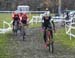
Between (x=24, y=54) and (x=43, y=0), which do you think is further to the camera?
(x=43, y=0)

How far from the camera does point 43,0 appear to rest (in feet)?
237

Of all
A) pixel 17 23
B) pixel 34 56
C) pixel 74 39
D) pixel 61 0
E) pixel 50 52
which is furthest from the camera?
pixel 61 0

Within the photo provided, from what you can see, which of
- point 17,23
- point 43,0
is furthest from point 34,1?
point 17,23

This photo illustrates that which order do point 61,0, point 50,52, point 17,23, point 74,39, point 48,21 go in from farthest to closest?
point 61,0 → point 17,23 → point 74,39 → point 48,21 → point 50,52

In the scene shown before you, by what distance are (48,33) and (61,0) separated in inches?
2069

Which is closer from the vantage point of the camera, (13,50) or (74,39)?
(13,50)

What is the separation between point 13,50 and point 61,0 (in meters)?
52.9

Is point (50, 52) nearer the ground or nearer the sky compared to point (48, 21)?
nearer the ground

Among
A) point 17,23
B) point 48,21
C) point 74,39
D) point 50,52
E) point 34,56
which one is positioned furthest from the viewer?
point 17,23

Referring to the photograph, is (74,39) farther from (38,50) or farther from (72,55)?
(72,55)

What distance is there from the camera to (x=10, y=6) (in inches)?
2724

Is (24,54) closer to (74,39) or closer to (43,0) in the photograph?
(74,39)

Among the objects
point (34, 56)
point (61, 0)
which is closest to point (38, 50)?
point (34, 56)

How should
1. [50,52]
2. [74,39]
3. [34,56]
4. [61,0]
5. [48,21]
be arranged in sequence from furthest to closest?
1. [61,0]
2. [74,39]
3. [48,21]
4. [50,52]
5. [34,56]
